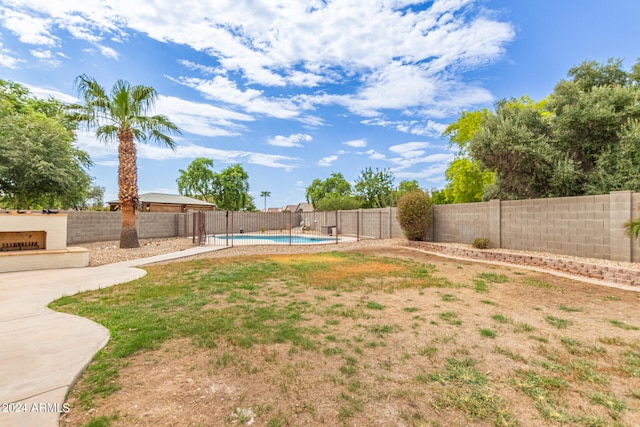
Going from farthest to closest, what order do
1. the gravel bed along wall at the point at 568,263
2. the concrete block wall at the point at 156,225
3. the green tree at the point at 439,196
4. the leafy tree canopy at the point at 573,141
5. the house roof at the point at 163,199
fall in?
the green tree at the point at 439,196
the house roof at the point at 163,199
the concrete block wall at the point at 156,225
the leafy tree canopy at the point at 573,141
the gravel bed along wall at the point at 568,263

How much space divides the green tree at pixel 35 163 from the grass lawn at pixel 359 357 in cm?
1082

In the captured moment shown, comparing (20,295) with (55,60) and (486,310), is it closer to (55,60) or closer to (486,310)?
(486,310)

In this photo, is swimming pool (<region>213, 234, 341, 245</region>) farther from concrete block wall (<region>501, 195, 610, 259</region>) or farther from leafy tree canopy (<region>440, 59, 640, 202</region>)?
leafy tree canopy (<region>440, 59, 640, 202</region>)

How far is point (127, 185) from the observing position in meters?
12.1

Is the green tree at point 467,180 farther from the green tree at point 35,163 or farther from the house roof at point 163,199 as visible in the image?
the house roof at point 163,199

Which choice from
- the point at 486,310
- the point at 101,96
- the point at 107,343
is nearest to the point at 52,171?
the point at 101,96

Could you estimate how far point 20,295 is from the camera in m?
4.90

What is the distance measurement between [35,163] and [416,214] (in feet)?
53.6

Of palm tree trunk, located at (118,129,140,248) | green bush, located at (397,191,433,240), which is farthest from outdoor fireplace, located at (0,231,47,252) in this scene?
green bush, located at (397,191,433,240)

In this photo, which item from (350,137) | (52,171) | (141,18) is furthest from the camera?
(350,137)

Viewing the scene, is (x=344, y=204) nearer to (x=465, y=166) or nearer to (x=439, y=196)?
(x=439, y=196)

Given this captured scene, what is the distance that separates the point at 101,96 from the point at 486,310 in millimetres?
14531

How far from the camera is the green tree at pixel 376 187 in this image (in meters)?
30.8

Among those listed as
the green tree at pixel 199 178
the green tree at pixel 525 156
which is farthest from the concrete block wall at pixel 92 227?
the green tree at pixel 199 178
